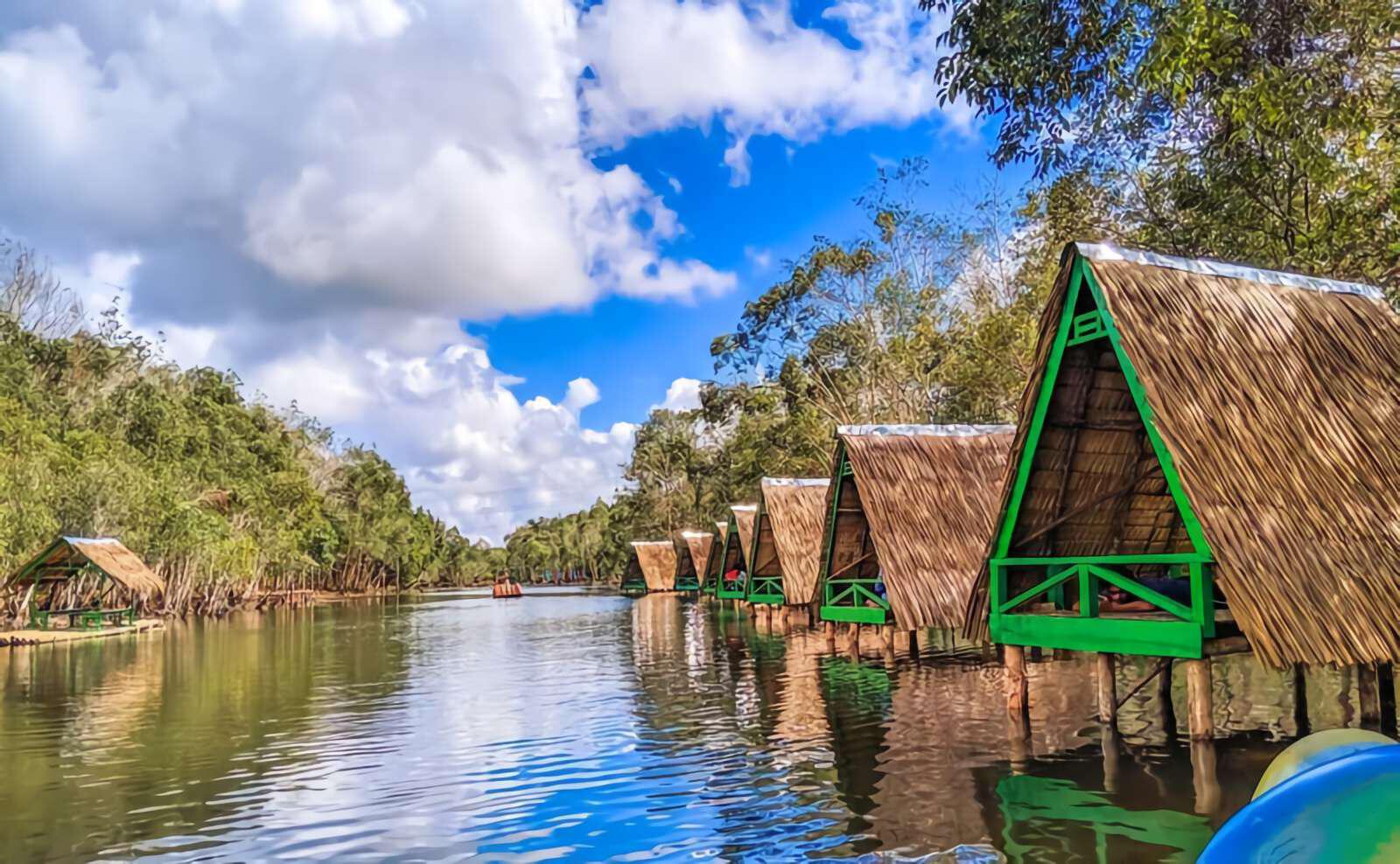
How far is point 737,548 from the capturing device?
30766 mm

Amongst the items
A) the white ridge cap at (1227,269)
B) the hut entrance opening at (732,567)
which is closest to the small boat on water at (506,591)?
the hut entrance opening at (732,567)

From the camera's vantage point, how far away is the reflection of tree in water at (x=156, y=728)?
25.8 ft

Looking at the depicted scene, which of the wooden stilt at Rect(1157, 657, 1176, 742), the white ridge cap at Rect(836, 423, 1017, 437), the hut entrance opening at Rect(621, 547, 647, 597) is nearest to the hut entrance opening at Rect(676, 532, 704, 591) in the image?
the hut entrance opening at Rect(621, 547, 647, 597)

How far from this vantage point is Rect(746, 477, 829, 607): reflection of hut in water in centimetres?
2172

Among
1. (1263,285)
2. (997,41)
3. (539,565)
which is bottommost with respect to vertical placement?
(539,565)

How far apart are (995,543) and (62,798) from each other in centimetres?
889

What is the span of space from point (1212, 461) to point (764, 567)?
18.4 m

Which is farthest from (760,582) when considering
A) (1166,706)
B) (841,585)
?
(1166,706)

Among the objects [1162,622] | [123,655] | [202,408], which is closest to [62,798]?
[1162,622]

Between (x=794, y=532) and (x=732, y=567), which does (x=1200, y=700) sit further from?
(x=732, y=567)

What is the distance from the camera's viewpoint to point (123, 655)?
21938 mm

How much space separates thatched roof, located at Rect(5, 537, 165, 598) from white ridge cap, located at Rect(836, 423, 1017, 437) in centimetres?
2205

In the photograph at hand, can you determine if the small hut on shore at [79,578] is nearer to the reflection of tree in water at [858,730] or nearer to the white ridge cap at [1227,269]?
the reflection of tree in water at [858,730]

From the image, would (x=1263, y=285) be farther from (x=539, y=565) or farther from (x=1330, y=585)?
(x=539, y=565)
